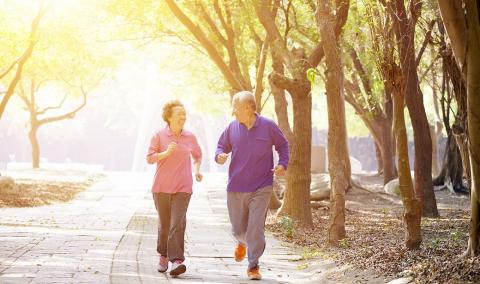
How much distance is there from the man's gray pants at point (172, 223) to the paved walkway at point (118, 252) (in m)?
0.28

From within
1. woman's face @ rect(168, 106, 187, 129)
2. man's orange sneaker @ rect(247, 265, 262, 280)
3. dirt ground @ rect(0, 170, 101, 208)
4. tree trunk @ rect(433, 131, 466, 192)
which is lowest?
man's orange sneaker @ rect(247, 265, 262, 280)

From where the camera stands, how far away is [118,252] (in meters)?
10.4

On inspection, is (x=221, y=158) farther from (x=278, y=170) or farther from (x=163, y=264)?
(x=163, y=264)

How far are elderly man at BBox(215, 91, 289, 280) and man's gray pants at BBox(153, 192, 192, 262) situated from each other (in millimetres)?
535

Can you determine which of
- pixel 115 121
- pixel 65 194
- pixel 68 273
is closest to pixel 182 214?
pixel 68 273

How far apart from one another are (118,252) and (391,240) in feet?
13.4

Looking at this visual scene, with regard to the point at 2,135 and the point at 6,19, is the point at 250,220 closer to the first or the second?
the point at 6,19

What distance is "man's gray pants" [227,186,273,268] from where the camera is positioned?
8438mm

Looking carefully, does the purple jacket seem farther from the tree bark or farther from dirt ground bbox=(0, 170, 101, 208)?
dirt ground bbox=(0, 170, 101, 208)

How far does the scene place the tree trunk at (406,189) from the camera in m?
9.05

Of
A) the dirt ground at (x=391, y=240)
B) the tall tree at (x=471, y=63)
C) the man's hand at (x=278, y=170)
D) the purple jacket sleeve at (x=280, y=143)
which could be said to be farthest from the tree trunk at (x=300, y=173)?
the tall tree at (x=471, y=63)

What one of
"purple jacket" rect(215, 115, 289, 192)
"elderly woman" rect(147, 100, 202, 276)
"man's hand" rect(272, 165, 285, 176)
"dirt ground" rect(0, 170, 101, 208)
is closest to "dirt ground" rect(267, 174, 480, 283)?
"man's hand" rect(272, 165, 285, 176)

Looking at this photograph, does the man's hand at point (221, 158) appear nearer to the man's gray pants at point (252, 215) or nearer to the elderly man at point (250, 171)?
the elderly man at point (250, 171)

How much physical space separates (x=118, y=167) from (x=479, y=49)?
7339 cm
